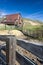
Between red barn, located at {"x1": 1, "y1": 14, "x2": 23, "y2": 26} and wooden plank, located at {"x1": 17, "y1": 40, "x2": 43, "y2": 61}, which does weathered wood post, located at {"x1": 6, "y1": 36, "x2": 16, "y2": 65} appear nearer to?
wooden plank, located at {"x1": 17, "y1": 40, "x2": 43, "y2": 61}

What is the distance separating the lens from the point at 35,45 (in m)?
2.49

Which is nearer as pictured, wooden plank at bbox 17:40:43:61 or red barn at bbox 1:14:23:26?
wooden plank at bbox 17:40:43:61

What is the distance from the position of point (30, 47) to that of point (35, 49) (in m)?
0.19

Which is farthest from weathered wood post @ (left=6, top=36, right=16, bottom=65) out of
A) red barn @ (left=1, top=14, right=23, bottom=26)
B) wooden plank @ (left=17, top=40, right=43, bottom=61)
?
red barn @ (left=1, top=14, right=23, bottom=26)

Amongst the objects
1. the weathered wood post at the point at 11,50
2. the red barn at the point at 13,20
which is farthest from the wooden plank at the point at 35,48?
the red barn at the point at 13,20

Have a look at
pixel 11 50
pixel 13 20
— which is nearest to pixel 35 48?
pixel 11 50

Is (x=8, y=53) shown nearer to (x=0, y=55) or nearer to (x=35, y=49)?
(x=35, y=49)

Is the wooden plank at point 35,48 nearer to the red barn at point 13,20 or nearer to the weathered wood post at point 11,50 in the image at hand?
the weathered wood post at point 11,50

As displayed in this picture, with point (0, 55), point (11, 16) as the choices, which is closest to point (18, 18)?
point (11, 16)

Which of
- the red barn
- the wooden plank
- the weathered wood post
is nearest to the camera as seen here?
the wooden plank

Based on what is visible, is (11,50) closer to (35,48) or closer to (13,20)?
(35,48)

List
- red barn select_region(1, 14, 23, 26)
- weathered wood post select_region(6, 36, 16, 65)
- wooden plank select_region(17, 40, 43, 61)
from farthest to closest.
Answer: red barn select_region(1, 14, 23, 26)
weathered wood post select_region(6, 36, 16, 65)
wooden plank select_region(17, 40, 43, 61)

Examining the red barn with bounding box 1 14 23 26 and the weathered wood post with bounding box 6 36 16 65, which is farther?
the red barn with bounding box 1 14 23 26

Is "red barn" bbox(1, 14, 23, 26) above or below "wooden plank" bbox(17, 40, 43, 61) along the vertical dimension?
below
